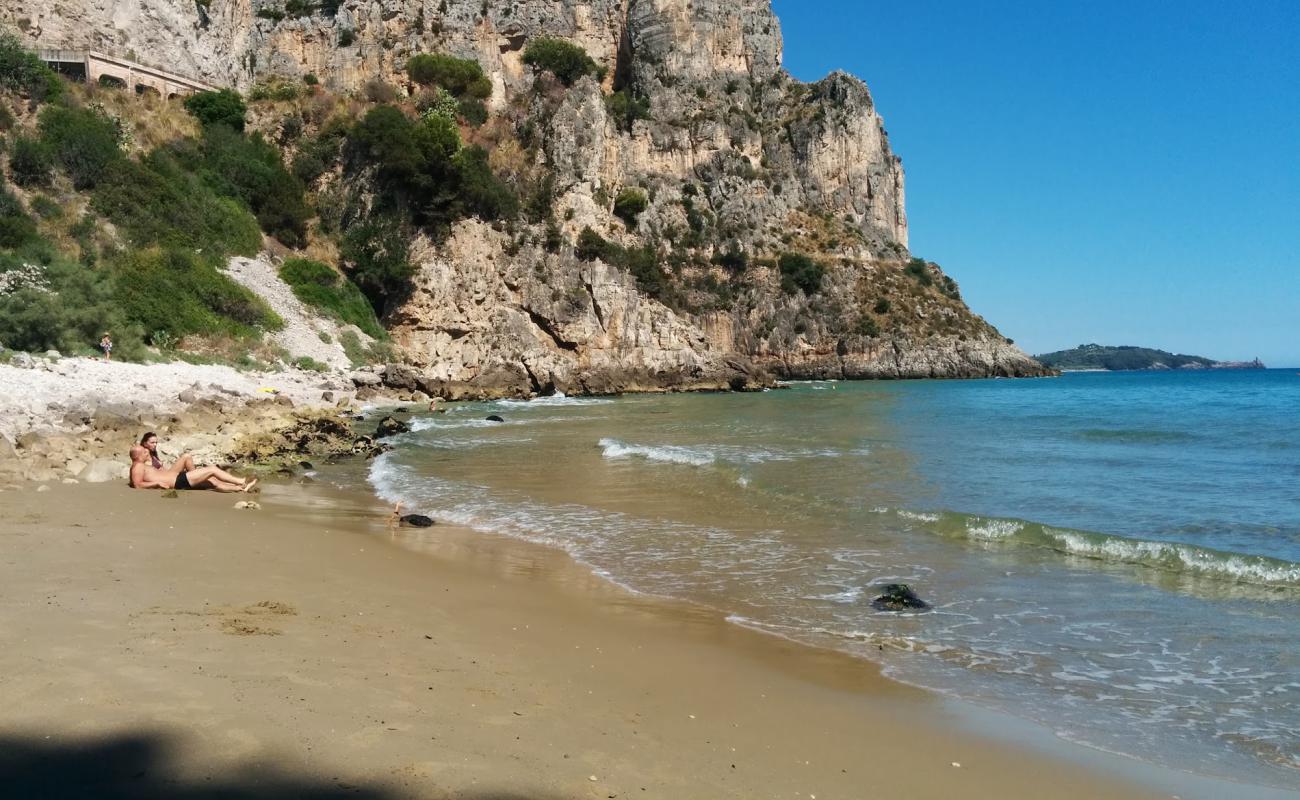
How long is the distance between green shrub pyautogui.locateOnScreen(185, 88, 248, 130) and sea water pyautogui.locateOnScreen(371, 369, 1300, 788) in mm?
29645

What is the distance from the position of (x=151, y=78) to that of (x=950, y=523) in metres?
46.3

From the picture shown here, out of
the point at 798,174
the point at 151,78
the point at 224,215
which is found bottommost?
the point at 224,215

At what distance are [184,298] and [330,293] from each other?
9664mm

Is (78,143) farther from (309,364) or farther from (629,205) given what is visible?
(629,205)

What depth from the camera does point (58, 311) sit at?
1902 centimetres

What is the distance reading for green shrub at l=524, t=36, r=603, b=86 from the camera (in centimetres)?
5866

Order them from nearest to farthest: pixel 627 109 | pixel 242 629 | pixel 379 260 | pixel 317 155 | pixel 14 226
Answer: pixel 242 629
pixel 14 226
pixel 379 260
pixel 317 155
pixel 627 109

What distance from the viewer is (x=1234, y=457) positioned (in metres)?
19.1

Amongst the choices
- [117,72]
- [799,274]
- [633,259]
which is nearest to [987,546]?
[117,72]

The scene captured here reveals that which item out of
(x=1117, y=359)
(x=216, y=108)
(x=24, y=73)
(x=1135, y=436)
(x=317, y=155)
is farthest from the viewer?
(x=1117, y=359)

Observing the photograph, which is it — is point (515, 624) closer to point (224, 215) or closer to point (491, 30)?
point (224, 215)

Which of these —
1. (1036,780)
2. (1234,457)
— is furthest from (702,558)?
(1234,457)

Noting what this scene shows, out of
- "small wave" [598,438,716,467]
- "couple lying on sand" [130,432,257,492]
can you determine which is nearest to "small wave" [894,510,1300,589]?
"small wave" [598,438,716,467]

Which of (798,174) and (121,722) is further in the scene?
(798,174)
